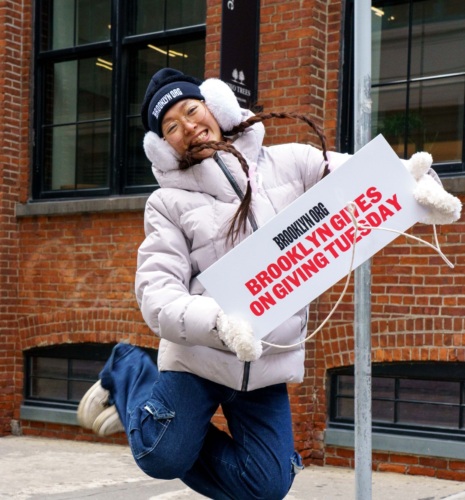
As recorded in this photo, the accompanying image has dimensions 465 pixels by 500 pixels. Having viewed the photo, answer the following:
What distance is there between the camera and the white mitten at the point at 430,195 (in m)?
3.01

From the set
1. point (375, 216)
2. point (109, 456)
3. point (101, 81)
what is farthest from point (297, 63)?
point (375, 216)

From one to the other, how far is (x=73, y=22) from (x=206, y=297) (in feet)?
20.8

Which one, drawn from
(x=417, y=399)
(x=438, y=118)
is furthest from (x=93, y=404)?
(x=438, y=118)

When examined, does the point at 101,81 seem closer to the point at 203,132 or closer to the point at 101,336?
the point at 101,336

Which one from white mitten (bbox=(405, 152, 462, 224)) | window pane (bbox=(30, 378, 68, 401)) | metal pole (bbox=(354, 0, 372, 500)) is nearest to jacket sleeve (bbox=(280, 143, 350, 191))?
metal pole (bbox=(354, 0, 372, 500))

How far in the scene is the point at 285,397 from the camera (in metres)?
3.53

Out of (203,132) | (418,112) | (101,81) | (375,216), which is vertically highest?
(101,81)

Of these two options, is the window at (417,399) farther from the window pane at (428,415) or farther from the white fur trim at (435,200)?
the white fur trim at (435,200)

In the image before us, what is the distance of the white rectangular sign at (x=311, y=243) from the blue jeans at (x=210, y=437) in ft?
1.79

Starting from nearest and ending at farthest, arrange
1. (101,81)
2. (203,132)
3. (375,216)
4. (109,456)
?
(375,216) < (203,132) < (109,456) < (101,81)

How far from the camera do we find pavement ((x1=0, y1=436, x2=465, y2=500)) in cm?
577

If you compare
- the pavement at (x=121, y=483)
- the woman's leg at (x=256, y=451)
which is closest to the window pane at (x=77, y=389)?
the pavement at (x=121, y=483)

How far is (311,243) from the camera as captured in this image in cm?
302

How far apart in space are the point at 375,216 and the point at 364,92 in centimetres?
49
